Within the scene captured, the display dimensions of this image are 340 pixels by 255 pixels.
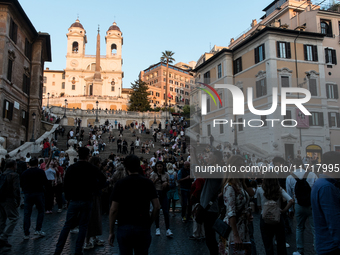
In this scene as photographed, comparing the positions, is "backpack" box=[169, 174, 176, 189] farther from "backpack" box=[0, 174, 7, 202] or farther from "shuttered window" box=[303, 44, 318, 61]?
"shuttered window" box=[303, 44, 318, 61]

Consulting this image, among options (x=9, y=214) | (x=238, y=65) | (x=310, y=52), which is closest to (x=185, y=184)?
(x=9, y=214)

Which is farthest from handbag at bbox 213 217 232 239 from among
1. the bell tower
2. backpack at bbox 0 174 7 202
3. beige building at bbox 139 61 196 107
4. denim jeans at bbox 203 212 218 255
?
beige building at bbox 139 61 196 107

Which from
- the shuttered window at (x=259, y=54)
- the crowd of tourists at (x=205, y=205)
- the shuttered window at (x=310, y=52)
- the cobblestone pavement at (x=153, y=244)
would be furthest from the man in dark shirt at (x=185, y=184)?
the shuttered window at (x=310, y=52)

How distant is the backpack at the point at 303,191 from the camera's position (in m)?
5.62

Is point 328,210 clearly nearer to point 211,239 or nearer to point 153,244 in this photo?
point 211,239

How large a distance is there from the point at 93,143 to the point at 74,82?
63.4m

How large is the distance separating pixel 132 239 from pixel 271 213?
2329 mm

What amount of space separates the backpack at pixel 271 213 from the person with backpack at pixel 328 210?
1.47m

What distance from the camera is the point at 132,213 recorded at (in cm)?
342

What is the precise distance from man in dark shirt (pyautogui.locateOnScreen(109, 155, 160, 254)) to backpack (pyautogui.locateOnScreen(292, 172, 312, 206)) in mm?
3503

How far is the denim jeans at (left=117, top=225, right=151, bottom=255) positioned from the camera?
337 cm

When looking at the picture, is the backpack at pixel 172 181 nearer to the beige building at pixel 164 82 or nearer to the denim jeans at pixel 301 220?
the denim jeans at pixel 301 220

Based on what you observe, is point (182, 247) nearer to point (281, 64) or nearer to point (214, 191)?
point (214, 191)

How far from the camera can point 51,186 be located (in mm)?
9891
